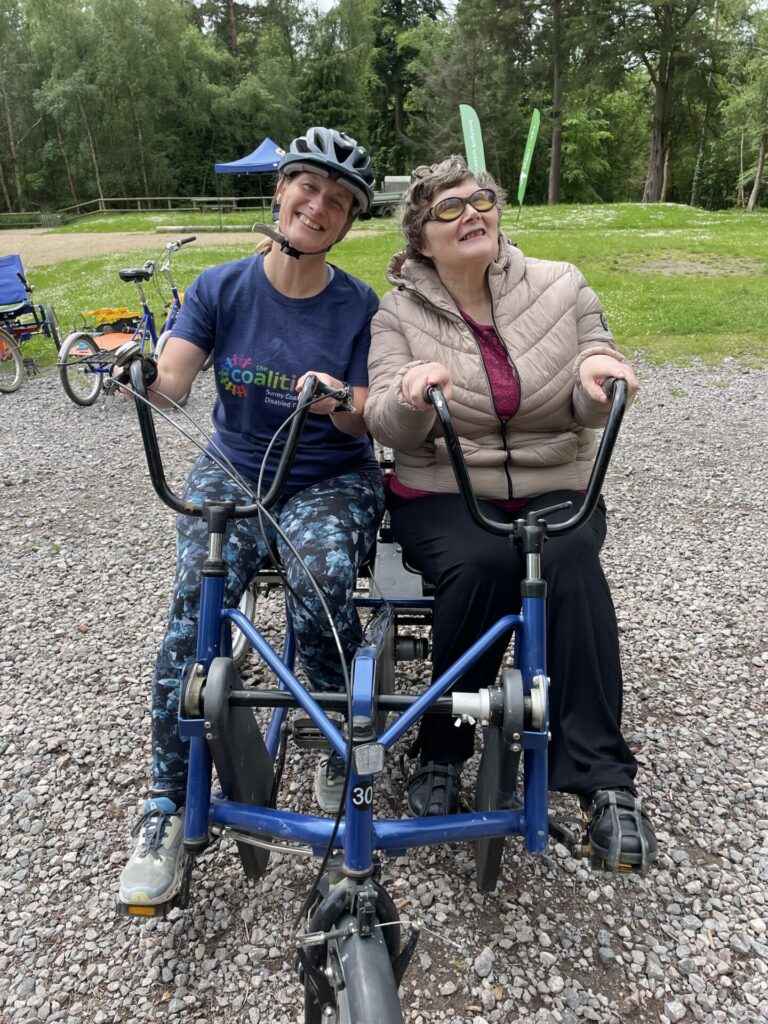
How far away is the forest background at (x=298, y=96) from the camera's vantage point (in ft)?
118

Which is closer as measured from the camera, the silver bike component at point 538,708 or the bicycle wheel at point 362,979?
the bicycle wheel at point 362,979

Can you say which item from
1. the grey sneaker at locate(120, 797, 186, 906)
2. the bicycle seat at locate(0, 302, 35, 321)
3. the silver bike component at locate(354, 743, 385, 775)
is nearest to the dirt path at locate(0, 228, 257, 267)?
the bicycle seat at locate(0, 302, 35, 321)

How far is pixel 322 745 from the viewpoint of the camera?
2.15 m

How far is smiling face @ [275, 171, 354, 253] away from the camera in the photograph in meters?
2.28

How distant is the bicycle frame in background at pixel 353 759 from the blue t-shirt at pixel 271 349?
63 centimetres

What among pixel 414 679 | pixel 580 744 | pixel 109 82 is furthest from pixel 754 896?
pixel 109 82

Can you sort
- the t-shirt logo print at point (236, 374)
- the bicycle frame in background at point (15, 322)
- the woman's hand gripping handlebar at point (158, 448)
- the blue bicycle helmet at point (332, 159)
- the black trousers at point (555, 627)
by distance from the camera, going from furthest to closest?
the bicycle frame in background at point (15, 322) < the t-shirt logo print at point (236, 374) < the blue bicycle helmet at point (332, 159) < the black trousers at point (555, 627) < the woman's hand gripping handlebar at point (158, 448)

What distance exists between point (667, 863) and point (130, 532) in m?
3.68

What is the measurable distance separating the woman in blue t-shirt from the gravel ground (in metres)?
0.38

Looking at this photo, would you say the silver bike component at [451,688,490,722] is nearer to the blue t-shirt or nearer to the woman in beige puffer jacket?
the woman in beige puffer jacket

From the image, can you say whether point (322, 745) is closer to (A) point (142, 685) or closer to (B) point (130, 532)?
(A) point (142, 685)

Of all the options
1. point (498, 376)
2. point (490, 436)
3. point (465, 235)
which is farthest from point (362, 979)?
point (465, 235)

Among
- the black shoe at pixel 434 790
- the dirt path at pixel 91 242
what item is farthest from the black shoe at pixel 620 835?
the dirt path at pixel 91 242

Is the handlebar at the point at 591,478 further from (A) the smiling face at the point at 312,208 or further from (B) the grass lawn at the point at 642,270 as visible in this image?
(B) the grass lawn at the point at 642,270
